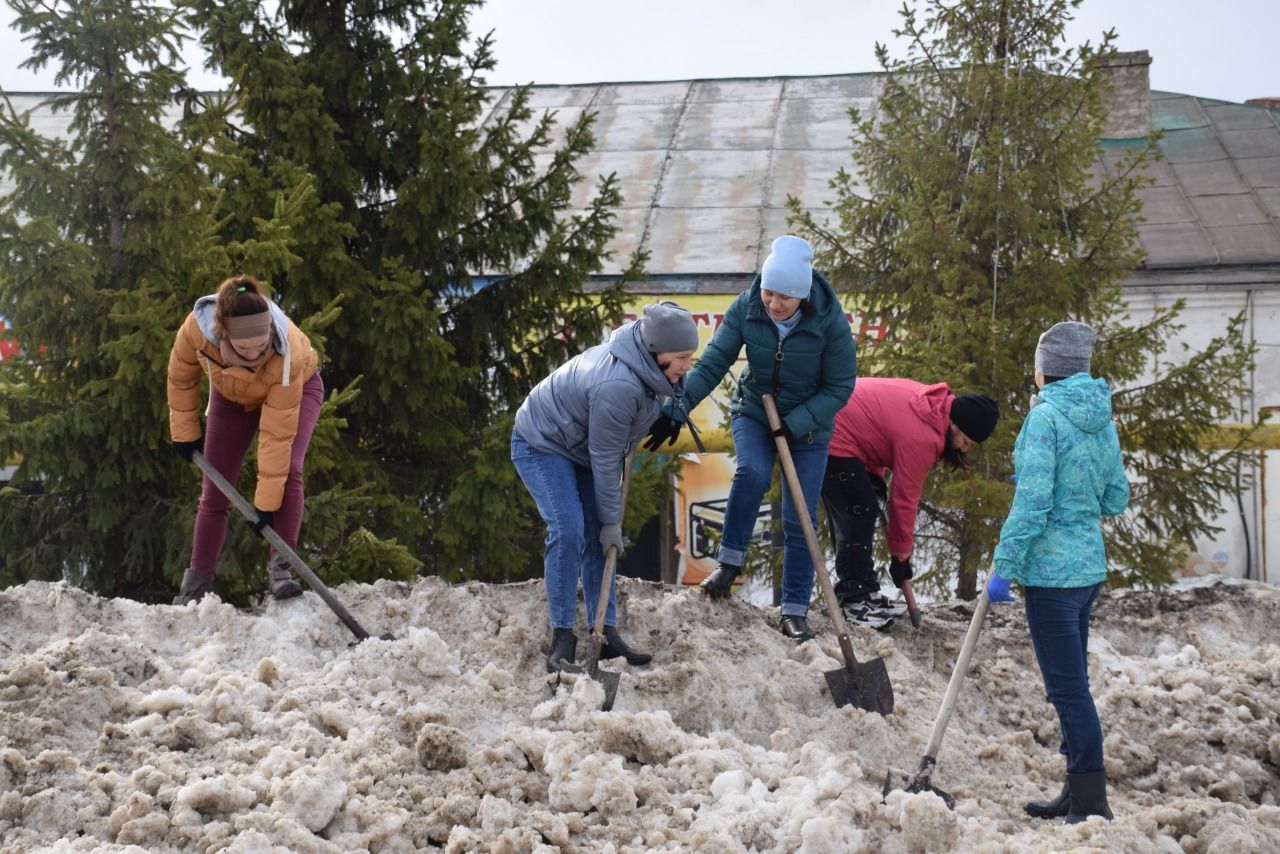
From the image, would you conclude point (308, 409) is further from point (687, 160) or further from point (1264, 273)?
point (687, 160)

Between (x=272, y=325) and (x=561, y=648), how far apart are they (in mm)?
1734

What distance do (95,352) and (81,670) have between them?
10.1 ft

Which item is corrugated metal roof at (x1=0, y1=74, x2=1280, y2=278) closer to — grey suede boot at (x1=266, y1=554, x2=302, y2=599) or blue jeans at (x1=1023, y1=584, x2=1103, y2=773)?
grey suede boot at (x1=266, y1=554, x2=302, y2=599)

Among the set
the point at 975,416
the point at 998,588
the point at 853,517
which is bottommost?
the point at 998,588

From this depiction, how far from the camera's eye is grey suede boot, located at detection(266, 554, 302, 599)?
17.8 feet

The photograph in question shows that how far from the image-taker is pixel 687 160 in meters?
17.1

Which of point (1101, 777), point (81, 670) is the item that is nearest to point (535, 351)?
point (81, 670)

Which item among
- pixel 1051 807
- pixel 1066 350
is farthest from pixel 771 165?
pixel 1051 807

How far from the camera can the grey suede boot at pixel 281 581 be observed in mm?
5438

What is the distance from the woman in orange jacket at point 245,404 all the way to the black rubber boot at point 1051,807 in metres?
3.18

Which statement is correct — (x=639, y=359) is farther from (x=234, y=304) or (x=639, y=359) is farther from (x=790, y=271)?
(x=234, y=304)

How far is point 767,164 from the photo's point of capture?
1684cm

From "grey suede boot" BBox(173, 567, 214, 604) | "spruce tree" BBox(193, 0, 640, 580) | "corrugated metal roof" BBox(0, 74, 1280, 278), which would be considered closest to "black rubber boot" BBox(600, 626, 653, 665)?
"grey suede boot" BBox(173, 567, 214, 604)

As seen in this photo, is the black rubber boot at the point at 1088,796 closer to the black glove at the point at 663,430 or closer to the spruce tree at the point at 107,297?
the black glove at the point at 663,430
